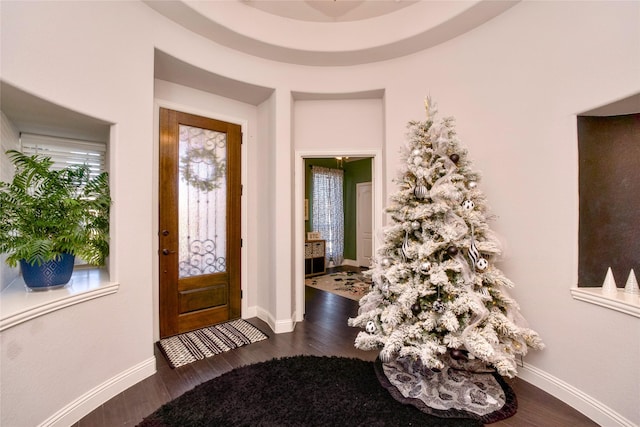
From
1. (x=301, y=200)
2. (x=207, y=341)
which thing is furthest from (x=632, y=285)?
(x=207, y=341)

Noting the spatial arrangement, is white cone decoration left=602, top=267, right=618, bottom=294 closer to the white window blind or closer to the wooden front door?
the wooden front door

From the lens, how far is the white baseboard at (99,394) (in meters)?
1.72

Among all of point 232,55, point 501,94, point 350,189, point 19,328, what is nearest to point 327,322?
point 19,328

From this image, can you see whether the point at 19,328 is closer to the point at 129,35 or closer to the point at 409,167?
the point at 129,35

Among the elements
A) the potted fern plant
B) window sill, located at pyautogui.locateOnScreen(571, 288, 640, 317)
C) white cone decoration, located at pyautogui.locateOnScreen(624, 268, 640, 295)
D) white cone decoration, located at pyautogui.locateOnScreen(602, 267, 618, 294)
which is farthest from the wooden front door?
white cone decoration, located at pyautogui.locateOnScreen(624, 268, 640, 295)

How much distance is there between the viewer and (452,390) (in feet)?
6.64

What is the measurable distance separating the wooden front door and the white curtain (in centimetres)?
360

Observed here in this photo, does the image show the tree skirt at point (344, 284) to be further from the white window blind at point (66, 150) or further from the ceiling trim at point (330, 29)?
the white window blind at point (66, 150)

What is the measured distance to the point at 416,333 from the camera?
1.90 m

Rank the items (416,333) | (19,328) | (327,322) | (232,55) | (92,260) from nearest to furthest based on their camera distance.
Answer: (19,328)
(416,333)
(92,260)
(232,55)
(327,322)

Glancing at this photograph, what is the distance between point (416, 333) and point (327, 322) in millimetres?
1761

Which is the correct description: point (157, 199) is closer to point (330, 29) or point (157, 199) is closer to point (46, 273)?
point (46, 273)

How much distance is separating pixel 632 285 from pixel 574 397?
34.7 inches

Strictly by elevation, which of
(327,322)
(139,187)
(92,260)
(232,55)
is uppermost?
(232,55)
